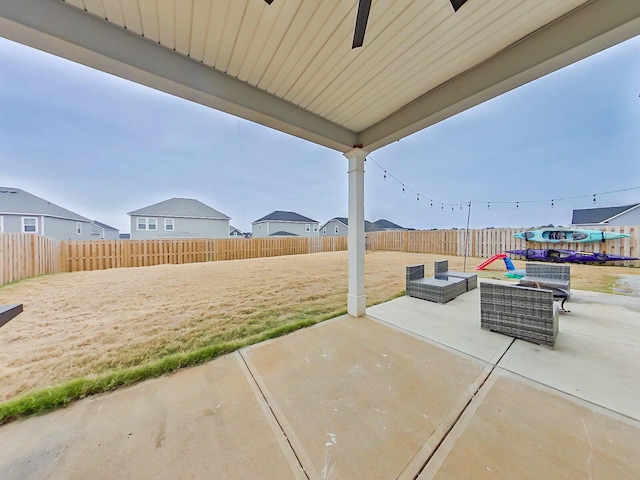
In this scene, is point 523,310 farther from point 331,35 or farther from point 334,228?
point 334,228

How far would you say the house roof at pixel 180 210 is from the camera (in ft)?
54.2

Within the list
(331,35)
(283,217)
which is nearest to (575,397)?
(331,35)

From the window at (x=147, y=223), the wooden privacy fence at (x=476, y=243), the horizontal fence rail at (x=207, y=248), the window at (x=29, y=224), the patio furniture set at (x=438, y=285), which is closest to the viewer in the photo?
the patio furniture set at (x=438, y=285)

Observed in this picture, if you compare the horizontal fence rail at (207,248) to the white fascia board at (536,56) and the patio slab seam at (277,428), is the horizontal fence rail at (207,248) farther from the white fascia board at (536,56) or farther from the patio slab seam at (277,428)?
the patio slab seam at (277,428)

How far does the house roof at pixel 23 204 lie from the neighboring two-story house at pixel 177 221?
3.67 metres

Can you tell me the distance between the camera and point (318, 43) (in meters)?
1.78

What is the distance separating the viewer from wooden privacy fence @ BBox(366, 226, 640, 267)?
7661mm

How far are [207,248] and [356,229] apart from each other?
10026mm

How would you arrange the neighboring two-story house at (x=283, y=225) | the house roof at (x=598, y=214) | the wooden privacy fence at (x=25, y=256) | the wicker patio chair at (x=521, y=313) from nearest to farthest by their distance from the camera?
the wicker patio chair at (x=521, y=313), the wooden privacy fence at (x=25, y=256), the house roof at (x=598, y=214), the neighboring two-story house at (x=283, y=225)

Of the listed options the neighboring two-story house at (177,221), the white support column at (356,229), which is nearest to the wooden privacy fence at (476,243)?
the white support column at (356,229)

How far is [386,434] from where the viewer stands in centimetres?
140

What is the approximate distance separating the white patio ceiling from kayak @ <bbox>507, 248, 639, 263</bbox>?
403 inches

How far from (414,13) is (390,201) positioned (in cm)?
2019

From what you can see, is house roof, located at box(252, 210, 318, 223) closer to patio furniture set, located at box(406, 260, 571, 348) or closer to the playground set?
the playground set
